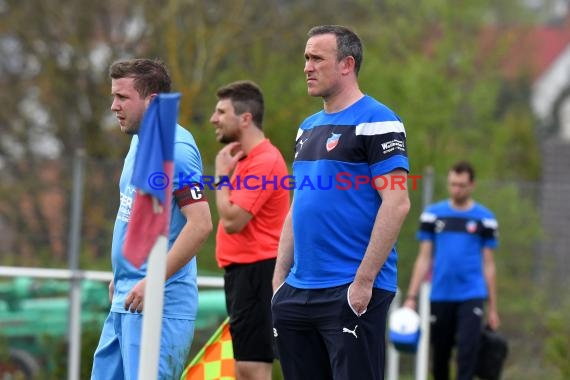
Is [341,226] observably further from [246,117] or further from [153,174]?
[246,117]

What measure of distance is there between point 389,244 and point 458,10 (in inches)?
585

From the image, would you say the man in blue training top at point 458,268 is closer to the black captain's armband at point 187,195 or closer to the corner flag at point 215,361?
the corner flag at point 215,361

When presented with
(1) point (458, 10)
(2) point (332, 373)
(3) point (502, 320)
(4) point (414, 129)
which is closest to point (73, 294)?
(3) point (502, 320)

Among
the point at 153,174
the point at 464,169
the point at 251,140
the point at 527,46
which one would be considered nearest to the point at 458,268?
the point at 464,169

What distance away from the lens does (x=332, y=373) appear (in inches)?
212

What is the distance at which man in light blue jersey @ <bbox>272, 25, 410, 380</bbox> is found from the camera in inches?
202

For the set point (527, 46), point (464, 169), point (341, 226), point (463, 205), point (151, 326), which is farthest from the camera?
point (527, 46)

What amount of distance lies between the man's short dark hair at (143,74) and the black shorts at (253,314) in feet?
5.68

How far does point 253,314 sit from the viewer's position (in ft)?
22.4

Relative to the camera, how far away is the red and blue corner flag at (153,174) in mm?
4355

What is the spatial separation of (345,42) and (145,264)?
4.75ft

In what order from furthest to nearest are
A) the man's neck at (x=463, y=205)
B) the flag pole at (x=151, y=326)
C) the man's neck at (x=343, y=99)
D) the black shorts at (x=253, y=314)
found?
the man's neck at (x=463, y=205), the black shorts at (x=253, y=314), the man's neck at (x=343, y=99), the flag pole at (x=151, y=326)

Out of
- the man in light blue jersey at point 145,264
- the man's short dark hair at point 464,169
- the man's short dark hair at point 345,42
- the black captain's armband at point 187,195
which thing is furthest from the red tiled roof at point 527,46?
the black captain's armband at point 187,195

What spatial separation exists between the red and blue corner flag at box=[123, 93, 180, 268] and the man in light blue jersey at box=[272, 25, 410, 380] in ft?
3.56
